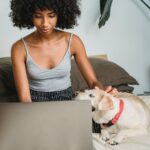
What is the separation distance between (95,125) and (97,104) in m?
0.17

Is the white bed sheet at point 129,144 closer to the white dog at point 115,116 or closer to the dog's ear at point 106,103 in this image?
the white dog at point 115,116

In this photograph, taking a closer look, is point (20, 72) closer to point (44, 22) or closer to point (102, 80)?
point (44, 22)

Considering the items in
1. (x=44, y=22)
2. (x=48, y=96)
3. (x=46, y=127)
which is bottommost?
(x=48, y=96)

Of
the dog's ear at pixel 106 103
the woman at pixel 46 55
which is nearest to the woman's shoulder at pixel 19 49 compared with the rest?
the woman at pixel 46 55

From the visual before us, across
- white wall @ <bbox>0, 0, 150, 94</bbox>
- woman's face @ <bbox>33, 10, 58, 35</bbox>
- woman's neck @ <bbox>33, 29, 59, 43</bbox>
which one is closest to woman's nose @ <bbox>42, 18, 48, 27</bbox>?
woman's face @ <bbox>33, 10, 58, 35</bbox>

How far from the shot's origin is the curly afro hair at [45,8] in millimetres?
1378

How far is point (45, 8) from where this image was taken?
1364 millimetres

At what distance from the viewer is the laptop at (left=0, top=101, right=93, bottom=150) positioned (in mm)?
916

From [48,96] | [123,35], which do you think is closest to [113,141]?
[48,96]

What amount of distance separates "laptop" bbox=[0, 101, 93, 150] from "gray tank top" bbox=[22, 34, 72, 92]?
1.84 ft

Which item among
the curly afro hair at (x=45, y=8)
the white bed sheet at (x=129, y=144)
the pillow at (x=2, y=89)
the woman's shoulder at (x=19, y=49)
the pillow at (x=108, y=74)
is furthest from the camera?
the pillow at (x=108, y=74)

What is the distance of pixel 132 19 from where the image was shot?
2.71 meters

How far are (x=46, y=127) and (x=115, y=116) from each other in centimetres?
52

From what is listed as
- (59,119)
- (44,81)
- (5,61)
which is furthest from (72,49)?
(59,119)
